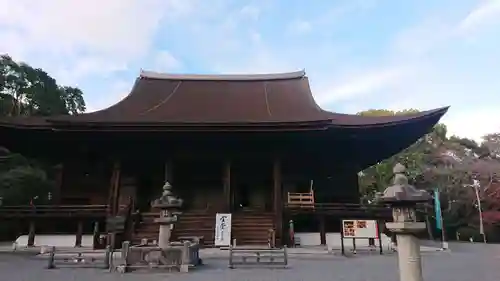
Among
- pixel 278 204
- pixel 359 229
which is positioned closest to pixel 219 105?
pixel 278 204

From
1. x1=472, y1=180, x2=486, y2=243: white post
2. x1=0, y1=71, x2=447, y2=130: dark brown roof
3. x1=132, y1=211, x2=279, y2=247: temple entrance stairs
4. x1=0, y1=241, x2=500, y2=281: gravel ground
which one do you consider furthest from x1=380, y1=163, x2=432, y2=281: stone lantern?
x1=472, y1=180, x2=486, y2=243: white post

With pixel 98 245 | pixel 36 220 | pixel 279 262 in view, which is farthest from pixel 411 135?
pixel 36 220

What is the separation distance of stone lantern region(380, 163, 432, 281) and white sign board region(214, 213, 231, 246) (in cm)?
934

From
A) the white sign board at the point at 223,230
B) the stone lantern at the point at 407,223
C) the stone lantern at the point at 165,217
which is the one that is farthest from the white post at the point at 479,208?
the stone lantern at the point at 407,223

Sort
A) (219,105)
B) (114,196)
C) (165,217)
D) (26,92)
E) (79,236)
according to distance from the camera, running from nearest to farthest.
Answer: (165,217), (114,196), (79,236), (219,105), (26,92)

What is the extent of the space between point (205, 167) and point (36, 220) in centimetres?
769

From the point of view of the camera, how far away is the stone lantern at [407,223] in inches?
187

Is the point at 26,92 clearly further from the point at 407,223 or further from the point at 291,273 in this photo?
the point at 407,223

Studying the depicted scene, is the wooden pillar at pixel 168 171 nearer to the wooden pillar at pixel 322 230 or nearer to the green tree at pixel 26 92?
the wooden pillar at pixel 322 230

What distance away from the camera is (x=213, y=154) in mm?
16484

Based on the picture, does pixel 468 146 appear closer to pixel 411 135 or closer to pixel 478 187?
pixel 478 187

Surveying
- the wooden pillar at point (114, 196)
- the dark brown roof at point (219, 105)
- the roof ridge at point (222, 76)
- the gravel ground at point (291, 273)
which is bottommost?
the gravel ground at point (291, 273)

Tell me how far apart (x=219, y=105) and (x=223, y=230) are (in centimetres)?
817

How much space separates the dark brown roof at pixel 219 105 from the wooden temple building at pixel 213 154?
74mm
